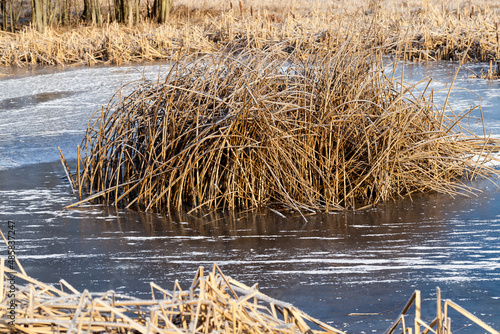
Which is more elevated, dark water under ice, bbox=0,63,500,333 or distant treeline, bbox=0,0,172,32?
distant treeline, bbox=0,0,172,32

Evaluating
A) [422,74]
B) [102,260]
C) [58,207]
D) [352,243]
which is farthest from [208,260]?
[422,74]

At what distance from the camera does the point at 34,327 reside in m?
1.48

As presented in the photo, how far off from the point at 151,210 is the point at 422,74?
6628 mm

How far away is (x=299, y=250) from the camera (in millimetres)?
3176

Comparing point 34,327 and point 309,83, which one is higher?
point 309,83

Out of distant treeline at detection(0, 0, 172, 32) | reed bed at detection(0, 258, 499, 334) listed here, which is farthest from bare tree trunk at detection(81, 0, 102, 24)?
reed bed at detection(0, 258, 499, 334)

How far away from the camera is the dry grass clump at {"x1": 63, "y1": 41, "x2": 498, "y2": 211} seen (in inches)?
150

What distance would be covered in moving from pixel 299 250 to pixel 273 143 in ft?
2.74

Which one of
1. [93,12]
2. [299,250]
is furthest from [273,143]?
[93,12]

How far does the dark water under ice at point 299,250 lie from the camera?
2604 mm

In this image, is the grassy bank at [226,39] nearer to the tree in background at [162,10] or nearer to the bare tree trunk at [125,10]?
the bare tree trunk at [125,10]

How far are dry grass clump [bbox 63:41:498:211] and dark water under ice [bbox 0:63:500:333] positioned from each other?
179 millimetres

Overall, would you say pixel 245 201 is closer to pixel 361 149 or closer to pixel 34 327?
pixel 361 149

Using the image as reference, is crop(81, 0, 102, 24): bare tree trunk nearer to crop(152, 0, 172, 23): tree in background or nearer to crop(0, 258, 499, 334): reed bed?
crop(152, 0, 172, 23): tree in background
